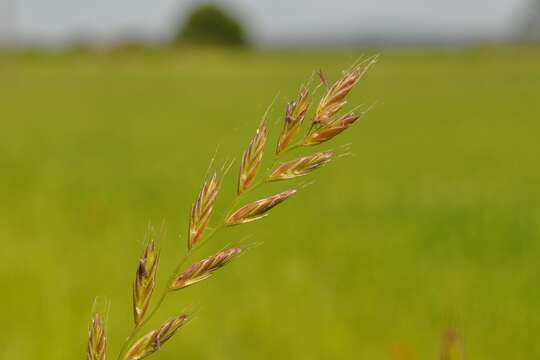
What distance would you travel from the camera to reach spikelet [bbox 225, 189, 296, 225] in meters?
0.44

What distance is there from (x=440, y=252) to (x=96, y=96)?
27.8 meters

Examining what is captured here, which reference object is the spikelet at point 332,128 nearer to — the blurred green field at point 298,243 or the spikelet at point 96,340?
the blurred green field at point 298,243

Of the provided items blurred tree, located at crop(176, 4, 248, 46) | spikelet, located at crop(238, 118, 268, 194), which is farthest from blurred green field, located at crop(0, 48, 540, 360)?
blurred tree, located at crop(176, 4, 248, 46)

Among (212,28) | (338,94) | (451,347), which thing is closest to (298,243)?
(451,347)

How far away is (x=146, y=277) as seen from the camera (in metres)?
0.46

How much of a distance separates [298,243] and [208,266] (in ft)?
20.2

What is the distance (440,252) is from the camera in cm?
→ 618

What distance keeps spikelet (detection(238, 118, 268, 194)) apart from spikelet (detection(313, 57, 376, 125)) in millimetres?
34

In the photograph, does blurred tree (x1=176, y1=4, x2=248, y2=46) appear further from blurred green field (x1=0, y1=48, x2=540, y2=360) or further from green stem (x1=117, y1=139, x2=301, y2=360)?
green stem (x1=117, y1=139, x2=301, y2=360)

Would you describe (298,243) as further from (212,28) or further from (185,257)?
(212,28)

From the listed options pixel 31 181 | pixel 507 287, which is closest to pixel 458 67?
pixel 31 181

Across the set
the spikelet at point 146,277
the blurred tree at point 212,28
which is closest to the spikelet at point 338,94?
the spikelet at point 146,277

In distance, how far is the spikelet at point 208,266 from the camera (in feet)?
1.46

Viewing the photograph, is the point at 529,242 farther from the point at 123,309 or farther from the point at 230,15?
the point at 230,15
